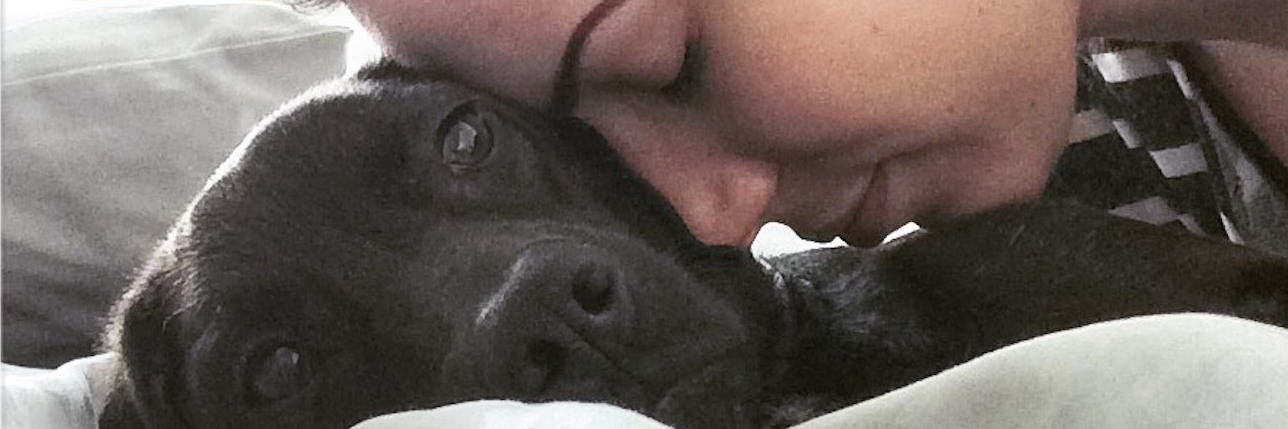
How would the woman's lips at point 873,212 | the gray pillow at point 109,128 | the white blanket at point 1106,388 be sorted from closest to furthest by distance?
the white blanket at point 1106,388 → the woman's lips at point 873,212 → the gray pillow at point 109,128

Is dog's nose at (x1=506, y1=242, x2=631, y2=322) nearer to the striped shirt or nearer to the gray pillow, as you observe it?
the striped shirt

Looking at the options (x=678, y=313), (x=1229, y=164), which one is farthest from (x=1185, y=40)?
(x=678, y=313)

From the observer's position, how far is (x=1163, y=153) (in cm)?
136

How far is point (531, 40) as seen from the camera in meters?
0.96

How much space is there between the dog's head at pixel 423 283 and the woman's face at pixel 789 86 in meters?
0.03

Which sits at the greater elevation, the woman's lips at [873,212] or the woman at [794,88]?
the woman at [794,88]

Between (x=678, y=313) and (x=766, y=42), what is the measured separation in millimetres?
178

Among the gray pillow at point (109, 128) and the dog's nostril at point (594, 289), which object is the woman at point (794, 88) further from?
the gray pillow at point (109, 128)

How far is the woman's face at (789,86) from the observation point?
0.97 meters

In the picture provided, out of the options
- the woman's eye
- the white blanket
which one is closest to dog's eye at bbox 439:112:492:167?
the woman's eye

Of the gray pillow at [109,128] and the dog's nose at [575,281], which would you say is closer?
the dog's nose at [575,281]

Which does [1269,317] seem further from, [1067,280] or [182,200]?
[182,200]

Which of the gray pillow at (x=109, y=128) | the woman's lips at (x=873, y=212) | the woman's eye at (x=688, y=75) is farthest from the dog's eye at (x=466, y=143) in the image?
the gray pillow at (x=109, y=128)

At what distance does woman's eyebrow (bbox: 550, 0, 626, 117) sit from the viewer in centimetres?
96
